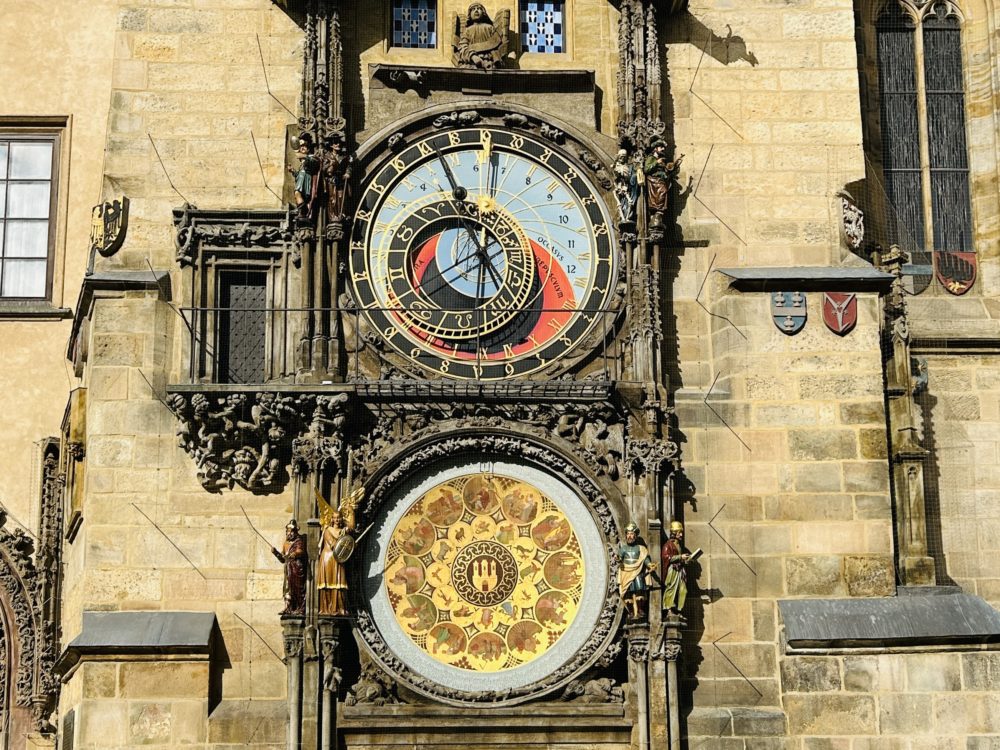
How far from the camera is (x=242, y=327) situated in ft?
56.1

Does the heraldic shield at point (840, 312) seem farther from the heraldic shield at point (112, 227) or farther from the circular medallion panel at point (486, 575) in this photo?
the heraldic shield at point (112, 227)

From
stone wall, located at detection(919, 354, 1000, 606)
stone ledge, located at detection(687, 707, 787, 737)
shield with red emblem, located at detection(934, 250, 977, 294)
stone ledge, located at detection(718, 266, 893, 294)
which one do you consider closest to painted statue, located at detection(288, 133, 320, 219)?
stone ledge, located at detection(718, 266, 893, 294)

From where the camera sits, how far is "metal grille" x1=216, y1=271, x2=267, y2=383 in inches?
669

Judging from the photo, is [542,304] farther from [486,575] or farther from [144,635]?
[144,635]

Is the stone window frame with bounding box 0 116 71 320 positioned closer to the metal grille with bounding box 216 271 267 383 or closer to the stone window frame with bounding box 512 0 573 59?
the metal grille with bounding box 216 271 267 383

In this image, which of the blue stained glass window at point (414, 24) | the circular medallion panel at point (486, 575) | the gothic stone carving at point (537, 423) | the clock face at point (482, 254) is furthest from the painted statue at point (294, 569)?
the blue stained glass window at point (414, 24)

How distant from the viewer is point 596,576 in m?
16.6

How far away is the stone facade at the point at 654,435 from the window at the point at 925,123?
1186mm

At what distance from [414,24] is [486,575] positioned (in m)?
4.71

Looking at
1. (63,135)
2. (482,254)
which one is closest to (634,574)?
(482,254)

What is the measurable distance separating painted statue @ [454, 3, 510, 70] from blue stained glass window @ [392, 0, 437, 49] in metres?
0.26

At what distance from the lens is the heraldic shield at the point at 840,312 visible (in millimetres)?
17078

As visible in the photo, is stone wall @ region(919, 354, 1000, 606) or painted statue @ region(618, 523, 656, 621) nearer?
painted statue @ region(618, 523, 656, 621)

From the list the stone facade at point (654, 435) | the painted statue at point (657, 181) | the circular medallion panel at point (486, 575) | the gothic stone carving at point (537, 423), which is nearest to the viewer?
the stone facade at point (654, 435)
